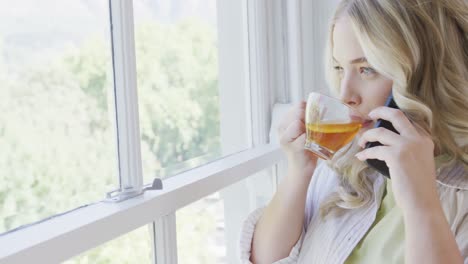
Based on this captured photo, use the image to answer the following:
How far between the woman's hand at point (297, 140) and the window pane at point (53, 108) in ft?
1.38

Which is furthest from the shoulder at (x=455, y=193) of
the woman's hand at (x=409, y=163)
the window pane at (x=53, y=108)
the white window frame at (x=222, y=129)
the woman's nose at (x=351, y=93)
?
the window pane at (x=53, y=108)

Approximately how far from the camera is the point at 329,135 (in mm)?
1065

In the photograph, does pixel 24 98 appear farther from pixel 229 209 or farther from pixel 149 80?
pixel 229 209

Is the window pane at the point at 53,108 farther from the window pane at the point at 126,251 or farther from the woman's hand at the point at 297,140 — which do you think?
the woman's hand at the point at 297,140

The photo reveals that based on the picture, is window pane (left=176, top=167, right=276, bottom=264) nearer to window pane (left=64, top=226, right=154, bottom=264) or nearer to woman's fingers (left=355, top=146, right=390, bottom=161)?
window pane (left=64, top=226, right=154, bottom=264)

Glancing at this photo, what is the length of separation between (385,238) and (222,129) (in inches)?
27.9

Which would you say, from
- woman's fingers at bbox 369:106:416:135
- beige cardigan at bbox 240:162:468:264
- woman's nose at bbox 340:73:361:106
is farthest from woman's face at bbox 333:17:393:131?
beige cardigan at bbox 240:162:468:264

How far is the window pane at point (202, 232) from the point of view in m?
1.36

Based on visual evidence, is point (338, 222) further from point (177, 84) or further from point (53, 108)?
point (53, 108)

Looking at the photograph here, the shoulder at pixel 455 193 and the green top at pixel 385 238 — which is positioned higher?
the shoulder at pixel 455 193

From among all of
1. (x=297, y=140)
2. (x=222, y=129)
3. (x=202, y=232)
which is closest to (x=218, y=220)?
(x=202, y=232)

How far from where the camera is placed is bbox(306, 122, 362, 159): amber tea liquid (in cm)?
104

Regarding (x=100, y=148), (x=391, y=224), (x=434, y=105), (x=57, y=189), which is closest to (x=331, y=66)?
(x=434, y=105)

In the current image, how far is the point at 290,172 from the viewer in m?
1.35
